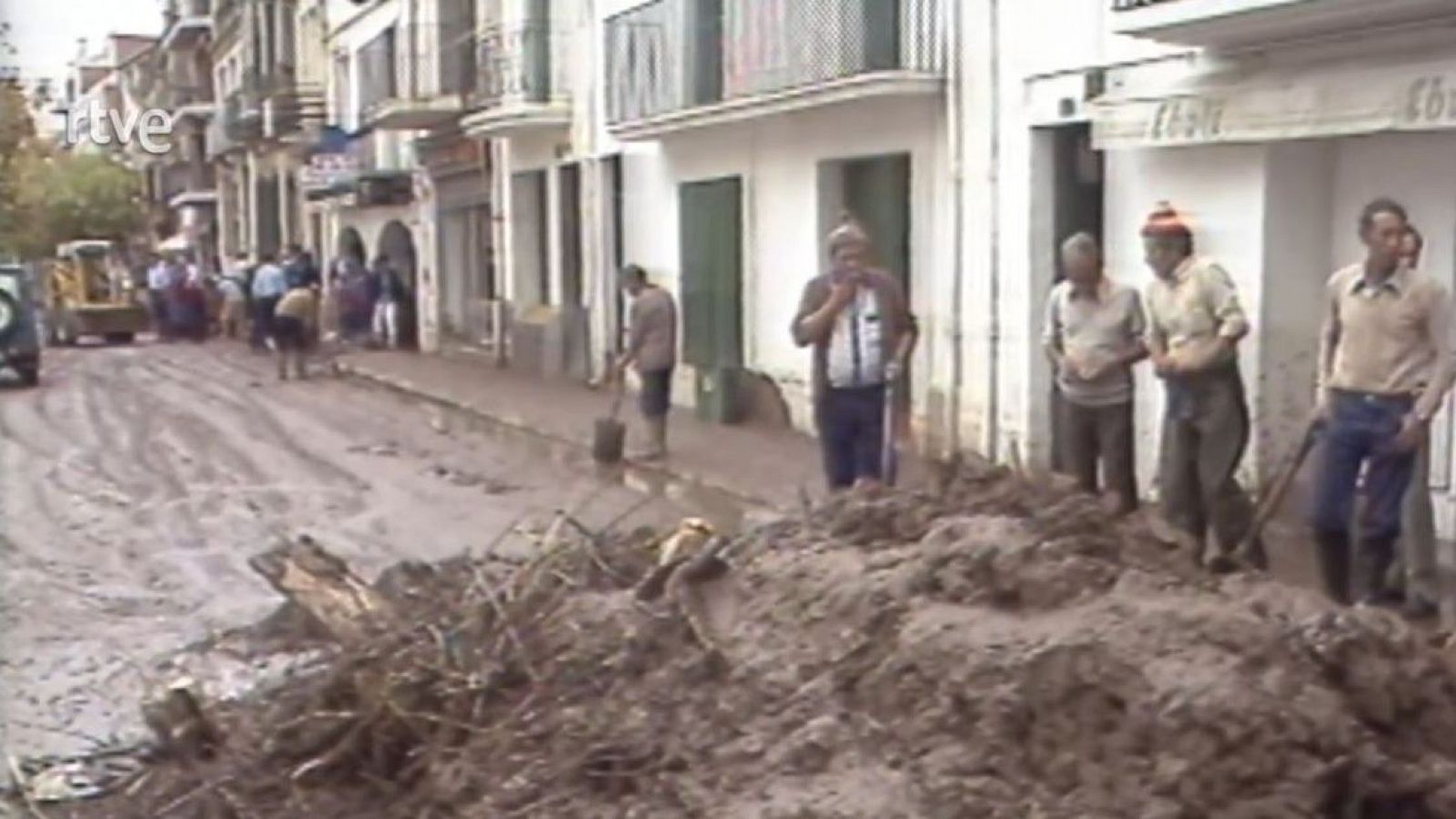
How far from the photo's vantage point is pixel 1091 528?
18.5 ft

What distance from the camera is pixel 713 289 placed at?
63.2 ft

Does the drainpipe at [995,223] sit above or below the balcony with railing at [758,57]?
below

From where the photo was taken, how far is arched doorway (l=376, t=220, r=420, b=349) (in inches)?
1240

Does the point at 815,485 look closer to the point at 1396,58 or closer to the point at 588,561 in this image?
the point at 1396,58

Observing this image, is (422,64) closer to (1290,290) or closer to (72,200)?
(1290,290)

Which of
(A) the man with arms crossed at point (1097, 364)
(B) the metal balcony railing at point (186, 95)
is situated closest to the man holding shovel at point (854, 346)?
(A) the man with arms crossed at point (1097, 364)

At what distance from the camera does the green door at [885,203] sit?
15.6 m

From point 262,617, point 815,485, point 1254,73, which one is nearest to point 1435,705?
point 262,617

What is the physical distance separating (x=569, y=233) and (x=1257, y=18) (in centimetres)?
1447

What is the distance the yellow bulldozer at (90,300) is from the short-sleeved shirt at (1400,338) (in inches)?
1272

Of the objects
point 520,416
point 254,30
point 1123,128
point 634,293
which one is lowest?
point 520,416

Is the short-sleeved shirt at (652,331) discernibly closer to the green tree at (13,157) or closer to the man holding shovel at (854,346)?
the man holding shovel at (854,346)

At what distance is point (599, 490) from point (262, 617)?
4859 mm

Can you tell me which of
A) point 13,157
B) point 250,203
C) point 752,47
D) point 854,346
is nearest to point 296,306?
point 752,47
